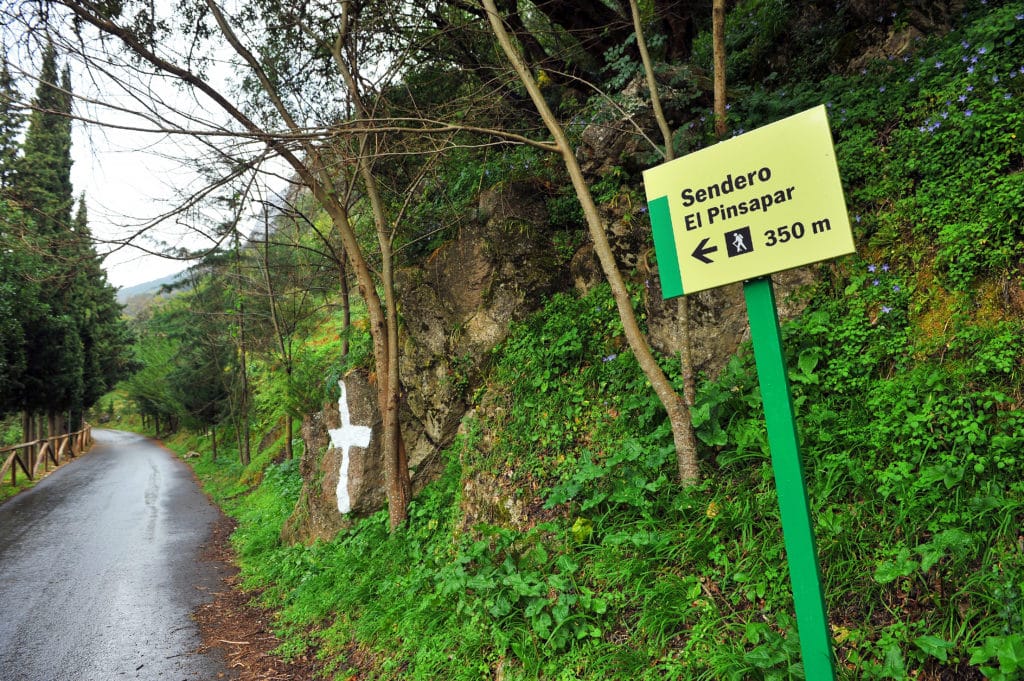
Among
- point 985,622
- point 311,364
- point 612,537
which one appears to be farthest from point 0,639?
point 311,364

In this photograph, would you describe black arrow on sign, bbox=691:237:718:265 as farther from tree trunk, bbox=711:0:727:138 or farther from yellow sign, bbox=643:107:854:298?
tree trunk, bbox=711:0:727:138

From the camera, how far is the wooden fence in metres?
15.6

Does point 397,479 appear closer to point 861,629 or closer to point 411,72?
point 861,629

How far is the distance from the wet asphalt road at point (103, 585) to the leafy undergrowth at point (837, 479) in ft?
4.49

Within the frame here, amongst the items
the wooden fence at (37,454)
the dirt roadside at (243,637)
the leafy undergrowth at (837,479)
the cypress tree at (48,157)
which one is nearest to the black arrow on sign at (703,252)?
the leafy undergrowth at (837,479)

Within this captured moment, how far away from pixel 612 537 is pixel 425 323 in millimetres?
4231

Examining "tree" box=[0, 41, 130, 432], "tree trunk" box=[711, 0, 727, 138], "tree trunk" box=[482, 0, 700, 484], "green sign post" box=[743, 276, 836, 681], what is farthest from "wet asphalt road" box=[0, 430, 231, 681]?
"tree trunk" box=[711, 0, 727, 138]

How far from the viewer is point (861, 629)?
2.67m

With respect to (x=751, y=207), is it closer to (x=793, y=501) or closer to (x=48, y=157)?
(x=793, y=501)

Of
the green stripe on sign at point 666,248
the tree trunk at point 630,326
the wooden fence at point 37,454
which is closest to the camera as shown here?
the green stripe on sign at point 666,248

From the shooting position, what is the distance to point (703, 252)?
2.27m

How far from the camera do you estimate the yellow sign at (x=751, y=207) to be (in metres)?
1.97

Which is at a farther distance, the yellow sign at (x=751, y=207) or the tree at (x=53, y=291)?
the tree at (x=53, y=291)

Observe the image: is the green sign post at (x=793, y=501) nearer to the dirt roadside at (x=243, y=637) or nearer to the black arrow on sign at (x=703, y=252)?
the black arrow on sign at (x=703, y=252)
